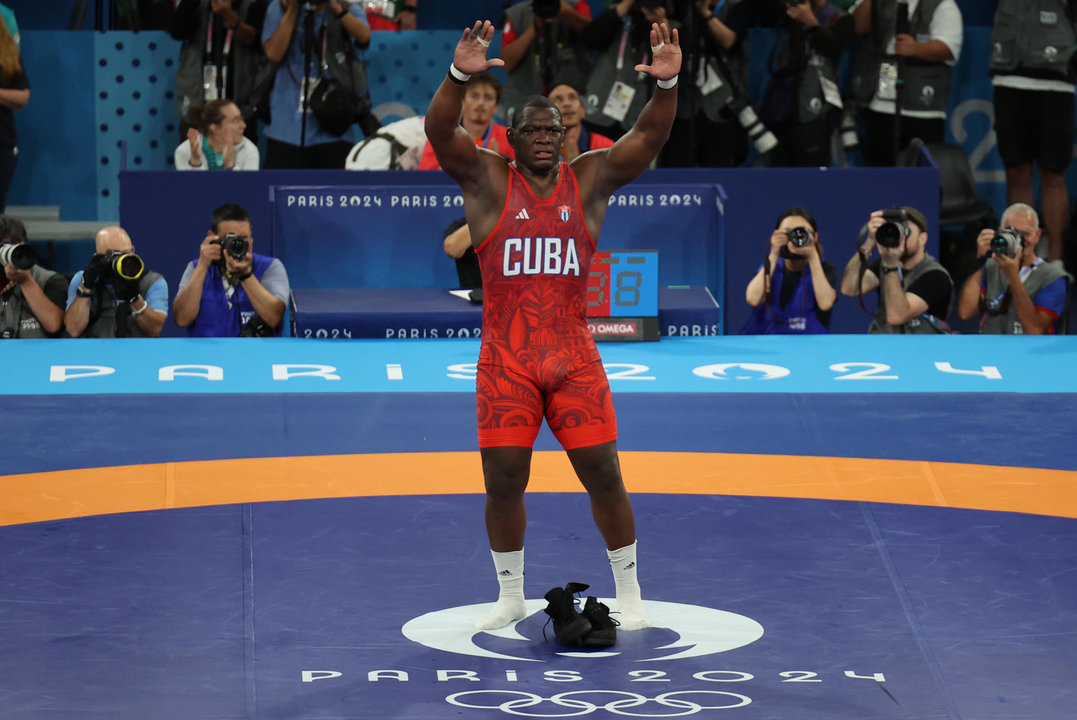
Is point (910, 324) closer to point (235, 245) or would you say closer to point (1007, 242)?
point (1007, 242)

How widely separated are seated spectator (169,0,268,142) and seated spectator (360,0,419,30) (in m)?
1.13

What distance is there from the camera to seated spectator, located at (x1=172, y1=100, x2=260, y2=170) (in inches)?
411

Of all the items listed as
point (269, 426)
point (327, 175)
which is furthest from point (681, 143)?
point (269, 426)

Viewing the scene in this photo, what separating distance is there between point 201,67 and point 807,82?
4018 millimetres

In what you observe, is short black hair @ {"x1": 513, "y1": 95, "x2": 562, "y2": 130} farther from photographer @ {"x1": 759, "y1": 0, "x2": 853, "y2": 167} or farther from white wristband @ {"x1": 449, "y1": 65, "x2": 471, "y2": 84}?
photographer @ {"x1": 759, "y1": 0, "x2": 853, "y2": 167}

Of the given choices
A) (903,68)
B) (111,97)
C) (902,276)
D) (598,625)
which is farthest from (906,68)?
(598,625)

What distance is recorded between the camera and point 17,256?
8.64m

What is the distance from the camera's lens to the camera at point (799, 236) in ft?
29.2

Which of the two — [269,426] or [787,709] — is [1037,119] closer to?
[269,426]

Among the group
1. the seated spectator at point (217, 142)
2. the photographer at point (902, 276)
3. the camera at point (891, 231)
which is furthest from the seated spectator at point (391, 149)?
the camera at point (891, 231)

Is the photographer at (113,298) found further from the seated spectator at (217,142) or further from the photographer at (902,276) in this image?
the photographer at (902,276)

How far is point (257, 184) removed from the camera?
33.9ft

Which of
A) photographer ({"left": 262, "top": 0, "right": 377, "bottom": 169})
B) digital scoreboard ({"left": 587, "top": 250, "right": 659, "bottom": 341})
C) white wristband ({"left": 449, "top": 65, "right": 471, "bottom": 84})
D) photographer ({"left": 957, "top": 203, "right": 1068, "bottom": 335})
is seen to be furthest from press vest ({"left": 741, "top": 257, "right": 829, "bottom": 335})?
white wristband ({"left": 449, "top": 65, "right": 471, "bottom": 84})

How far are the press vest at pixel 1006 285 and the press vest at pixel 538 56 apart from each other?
3.20 m
